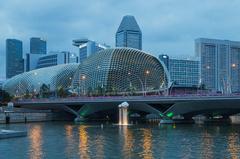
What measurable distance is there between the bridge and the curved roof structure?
4114 cm

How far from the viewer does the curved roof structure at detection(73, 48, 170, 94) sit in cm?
17250

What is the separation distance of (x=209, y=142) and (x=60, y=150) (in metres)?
18.6

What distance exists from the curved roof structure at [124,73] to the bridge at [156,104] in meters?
41.1

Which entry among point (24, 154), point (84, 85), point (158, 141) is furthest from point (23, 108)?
point (24, 154)

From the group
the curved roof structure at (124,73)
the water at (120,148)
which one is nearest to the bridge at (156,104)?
the water at (120,148)

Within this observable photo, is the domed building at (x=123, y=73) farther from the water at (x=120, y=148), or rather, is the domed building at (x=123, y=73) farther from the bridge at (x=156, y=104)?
the water at (x=120, y=148)

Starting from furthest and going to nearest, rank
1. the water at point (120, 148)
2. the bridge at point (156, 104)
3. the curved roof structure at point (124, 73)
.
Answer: the curved roof structure at point (124, 73), the bridge at point (156, 104), the water at point (120, 148)

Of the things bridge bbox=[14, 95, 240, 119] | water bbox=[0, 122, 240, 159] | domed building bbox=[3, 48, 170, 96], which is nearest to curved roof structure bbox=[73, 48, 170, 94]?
domed building bbox=[3, 48, 170, 96]

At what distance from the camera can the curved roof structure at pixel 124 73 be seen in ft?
566

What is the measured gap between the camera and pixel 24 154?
150 ft

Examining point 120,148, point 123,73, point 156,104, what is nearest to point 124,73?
point 123,73

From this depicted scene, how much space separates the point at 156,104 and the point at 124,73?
65479mm

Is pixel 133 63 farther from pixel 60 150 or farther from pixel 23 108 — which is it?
pixel 60 150

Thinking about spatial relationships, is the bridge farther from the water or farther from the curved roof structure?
the curved roof structure
